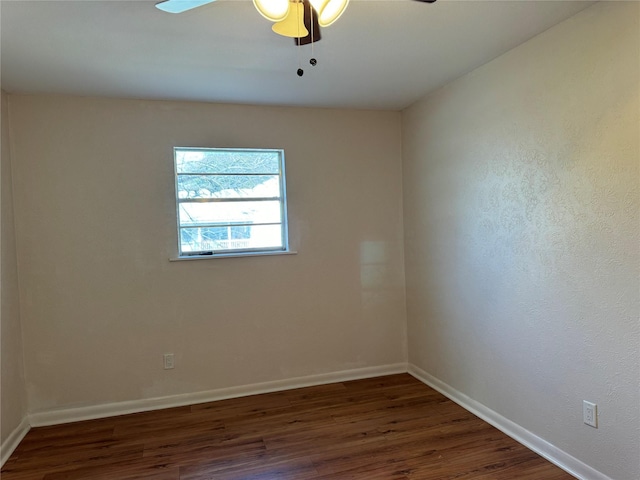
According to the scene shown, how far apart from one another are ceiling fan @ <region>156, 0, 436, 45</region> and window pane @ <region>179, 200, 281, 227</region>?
1.78m

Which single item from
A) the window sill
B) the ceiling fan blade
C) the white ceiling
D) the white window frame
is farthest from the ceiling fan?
the window sill

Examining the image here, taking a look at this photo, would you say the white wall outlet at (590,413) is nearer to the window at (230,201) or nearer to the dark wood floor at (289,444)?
the dark wood floor at (289,444)

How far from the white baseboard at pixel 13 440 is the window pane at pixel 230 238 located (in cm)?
160

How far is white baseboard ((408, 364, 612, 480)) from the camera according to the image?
2.13 meters

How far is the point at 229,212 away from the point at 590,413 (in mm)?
2732

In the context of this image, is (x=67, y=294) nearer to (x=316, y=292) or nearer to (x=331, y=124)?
(x=316, y=292)

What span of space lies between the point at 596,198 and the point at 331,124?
7.00 ft

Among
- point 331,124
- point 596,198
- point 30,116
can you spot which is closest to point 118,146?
point 30,116

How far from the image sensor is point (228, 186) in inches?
132

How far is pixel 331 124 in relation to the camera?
352cm

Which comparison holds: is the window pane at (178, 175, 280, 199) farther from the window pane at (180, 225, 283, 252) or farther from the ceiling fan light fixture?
the ceiling fan light fixture

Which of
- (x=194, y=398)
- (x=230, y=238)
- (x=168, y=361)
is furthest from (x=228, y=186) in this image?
(x=194, y=398)

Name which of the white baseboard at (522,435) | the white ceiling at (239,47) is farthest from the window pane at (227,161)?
the white baseboard at (522,435)

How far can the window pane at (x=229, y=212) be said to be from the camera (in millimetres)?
3264
